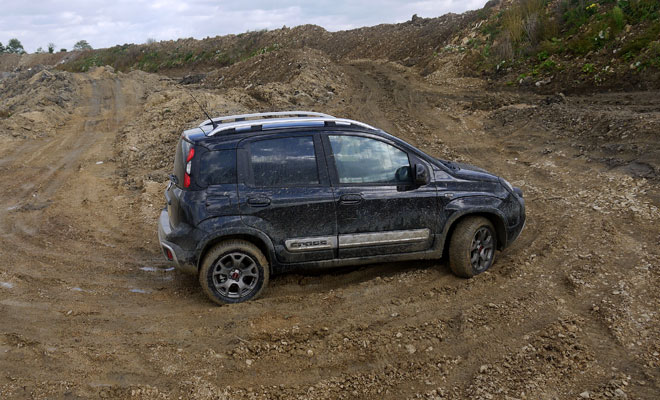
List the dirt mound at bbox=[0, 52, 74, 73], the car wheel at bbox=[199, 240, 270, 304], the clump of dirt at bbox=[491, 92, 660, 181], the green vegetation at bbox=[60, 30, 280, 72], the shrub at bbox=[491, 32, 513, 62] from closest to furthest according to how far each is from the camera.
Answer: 1. the car wheel at bbox=[199, 240, 270, 304]
2. the clump of dirt at bbox=[491, 92, 660, 181]
3. the shrub at bbox=[491, 32, 513, 62]
4. the green vegetation at bbox=[60, 30, 280, 72]
5. the dirt mound at bbox=[0, 52, 74, 73]

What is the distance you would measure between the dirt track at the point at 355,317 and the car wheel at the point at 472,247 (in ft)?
0.49

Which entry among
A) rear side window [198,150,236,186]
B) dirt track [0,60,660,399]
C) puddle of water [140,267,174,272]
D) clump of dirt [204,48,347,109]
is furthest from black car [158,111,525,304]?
clump of dirt [204,48,347,109]

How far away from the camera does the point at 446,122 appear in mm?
15484

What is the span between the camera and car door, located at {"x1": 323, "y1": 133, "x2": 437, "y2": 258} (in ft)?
18.2

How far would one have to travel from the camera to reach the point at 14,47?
3324 inches

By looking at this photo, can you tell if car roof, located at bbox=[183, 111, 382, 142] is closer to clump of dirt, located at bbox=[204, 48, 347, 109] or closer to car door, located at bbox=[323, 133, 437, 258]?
car door, located at bbox=[323, 133, 437, 258]

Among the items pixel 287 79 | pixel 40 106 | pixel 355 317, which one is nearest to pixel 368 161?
pixel 355 317

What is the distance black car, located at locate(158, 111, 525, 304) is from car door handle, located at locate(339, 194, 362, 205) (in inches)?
0.6

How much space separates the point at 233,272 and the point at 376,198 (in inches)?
65.1

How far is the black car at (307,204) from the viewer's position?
17.4 feet

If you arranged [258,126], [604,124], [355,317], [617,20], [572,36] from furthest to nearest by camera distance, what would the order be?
[572,36] → [617,20] → [604,124] → [258,126] → [355,317]

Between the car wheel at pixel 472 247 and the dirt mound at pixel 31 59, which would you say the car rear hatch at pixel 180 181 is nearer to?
the car wheel at pixel 472 247

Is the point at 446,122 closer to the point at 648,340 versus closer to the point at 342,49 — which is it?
the point at 648,340

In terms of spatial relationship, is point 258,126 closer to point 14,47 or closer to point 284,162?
point 284,162
